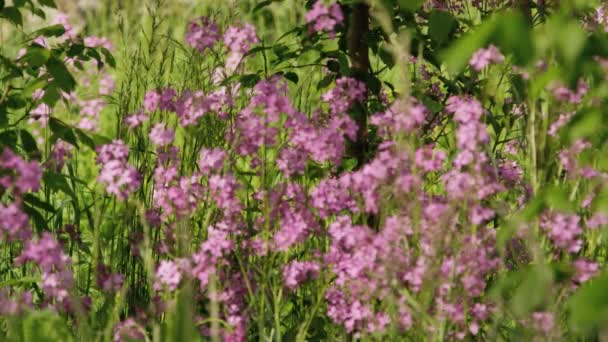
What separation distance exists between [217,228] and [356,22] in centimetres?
92

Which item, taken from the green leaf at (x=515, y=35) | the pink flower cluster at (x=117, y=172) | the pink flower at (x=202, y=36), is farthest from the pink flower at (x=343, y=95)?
the green leaf at (x=515, y=35)

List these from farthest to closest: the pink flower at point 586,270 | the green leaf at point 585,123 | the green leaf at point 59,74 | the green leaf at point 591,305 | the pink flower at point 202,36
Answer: the pink flower at point 202,36 → the green leaf at point 59,74 → the pink flower at point 586,270 → the green leaf at point 585,123 → the green leaf at point 591,305

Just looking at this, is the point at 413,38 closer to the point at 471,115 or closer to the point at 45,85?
the point at 471,115

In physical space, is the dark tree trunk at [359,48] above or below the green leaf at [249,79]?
above

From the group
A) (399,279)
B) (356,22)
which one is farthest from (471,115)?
(356,22)

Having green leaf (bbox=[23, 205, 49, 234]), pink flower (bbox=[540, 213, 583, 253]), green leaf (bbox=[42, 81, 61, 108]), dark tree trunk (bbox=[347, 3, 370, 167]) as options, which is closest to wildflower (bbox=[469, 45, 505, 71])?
pink flower (bbox=[540, 213, 583, 253])

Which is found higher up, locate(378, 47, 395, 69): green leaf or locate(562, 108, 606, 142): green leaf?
locate(378, 47, 395, 69): green leaf

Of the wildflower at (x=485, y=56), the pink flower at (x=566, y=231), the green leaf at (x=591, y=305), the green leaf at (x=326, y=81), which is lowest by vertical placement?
the green leaf at (x=591, y=305)

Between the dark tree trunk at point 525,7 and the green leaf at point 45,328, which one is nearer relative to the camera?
the green leaf at point 45,328

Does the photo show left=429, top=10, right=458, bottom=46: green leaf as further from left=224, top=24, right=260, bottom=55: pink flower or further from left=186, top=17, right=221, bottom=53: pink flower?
left=186, top=17, right=221, bottom=53: pink flower

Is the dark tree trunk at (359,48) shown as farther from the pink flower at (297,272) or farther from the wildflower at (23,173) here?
the wildflower at (23,173)

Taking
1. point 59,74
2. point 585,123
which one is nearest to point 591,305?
point 585,123

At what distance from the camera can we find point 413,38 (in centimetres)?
295

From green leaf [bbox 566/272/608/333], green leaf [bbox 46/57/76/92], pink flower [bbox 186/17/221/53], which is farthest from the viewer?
pink flower [bbox 186/17/221/53]
